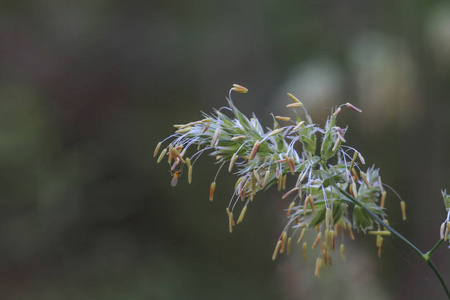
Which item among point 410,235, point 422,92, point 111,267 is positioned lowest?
point 111,267

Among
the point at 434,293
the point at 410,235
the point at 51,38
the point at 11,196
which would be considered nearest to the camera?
the point at 434,293

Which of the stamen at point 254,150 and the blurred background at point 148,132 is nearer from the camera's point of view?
the stamen at point 254,150

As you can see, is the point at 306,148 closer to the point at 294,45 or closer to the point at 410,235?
the point at 410,235

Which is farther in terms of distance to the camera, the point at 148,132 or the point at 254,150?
the point at 148,132

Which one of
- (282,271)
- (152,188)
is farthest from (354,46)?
(152,188)

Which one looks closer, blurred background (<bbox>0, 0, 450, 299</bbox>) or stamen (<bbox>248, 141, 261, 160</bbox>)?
stamen (<bbox>248, 141, 261, 160</bbox>)

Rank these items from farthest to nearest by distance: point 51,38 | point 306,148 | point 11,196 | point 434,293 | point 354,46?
1. point 51,38
2. point 11,196
3. point 354,46
4. point 434,293
5. point 306,148

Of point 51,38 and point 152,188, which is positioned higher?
point 51,38

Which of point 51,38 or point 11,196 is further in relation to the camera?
point 51,38
